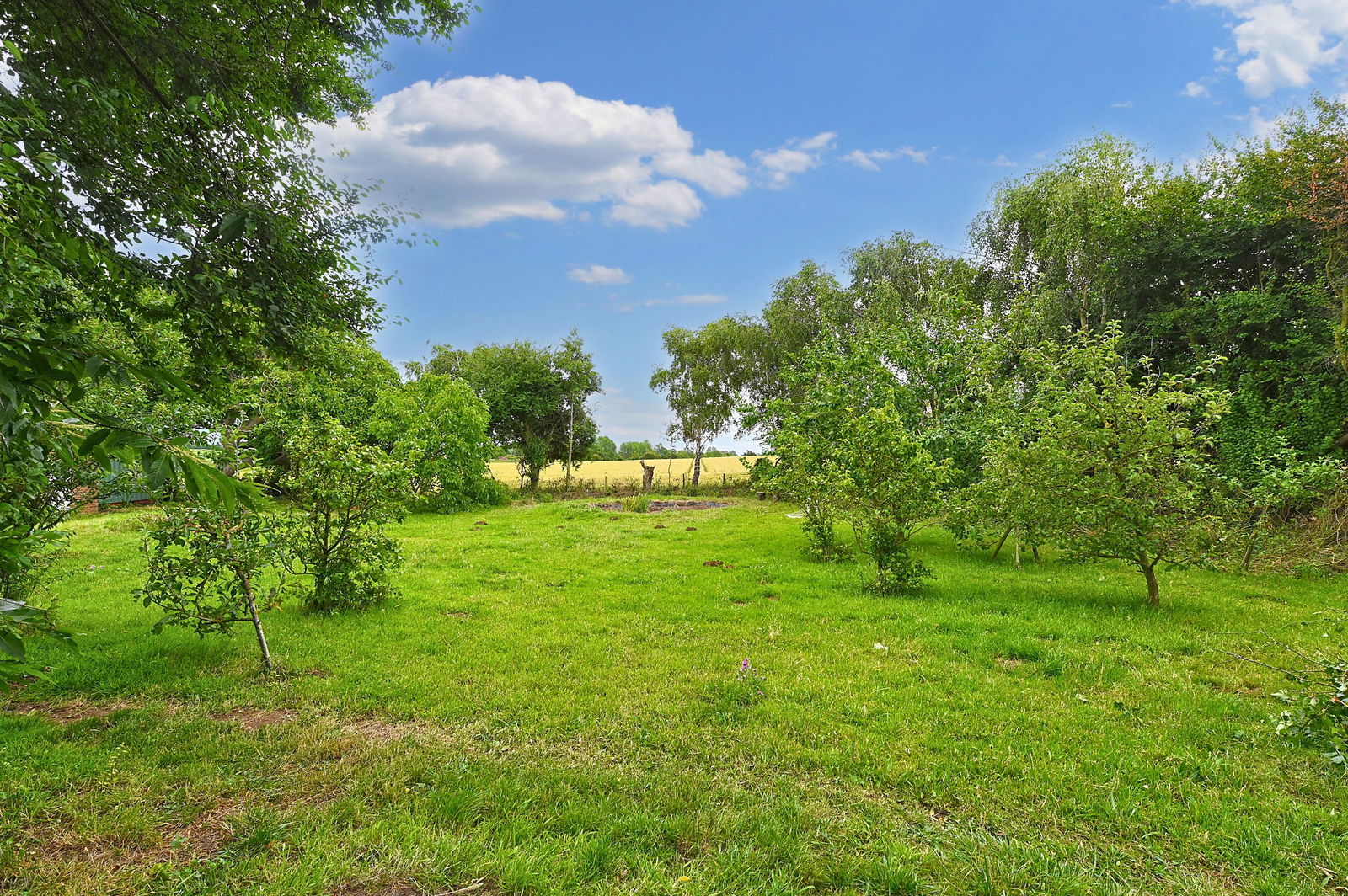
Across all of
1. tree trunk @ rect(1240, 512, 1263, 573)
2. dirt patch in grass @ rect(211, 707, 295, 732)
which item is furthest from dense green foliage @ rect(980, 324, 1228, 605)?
dirt patch in grass @ rect(211, 707, 295, 732)

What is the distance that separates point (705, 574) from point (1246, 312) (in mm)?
17336

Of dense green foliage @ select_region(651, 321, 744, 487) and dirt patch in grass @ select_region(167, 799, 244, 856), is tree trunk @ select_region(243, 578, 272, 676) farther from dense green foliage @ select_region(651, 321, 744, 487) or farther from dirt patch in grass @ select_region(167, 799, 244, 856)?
dense green foliage @ select_region(651, 321, 744, 487)

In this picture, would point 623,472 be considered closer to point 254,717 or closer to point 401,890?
point 254,717

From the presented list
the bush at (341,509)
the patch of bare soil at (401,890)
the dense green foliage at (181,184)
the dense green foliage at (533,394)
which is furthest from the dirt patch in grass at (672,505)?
the patch of bare soil at (401,890)

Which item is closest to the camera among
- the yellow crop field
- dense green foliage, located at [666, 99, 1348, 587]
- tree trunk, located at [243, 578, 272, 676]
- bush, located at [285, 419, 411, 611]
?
tree trunk, located at [243, 578, 272, 676]

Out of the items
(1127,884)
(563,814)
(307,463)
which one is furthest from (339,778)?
(1127,884)

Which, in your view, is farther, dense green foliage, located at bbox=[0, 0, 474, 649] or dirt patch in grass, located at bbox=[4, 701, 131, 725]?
dirt patch in grass, located at bbox=[4, 701, 131, 725]

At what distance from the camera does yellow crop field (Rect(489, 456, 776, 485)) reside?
121ft

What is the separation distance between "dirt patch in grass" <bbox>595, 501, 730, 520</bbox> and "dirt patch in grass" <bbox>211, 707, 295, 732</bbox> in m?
18.8

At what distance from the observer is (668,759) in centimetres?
426

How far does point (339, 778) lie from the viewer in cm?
391

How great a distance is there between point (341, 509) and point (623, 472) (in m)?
35.9

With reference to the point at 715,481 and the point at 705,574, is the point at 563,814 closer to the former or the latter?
the point at 705,574

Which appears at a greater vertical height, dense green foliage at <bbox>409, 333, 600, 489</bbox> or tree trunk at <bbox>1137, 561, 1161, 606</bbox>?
dense green foliage at <bbox>409, 333, 600, 489</bbox>
